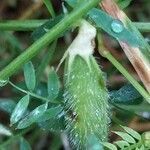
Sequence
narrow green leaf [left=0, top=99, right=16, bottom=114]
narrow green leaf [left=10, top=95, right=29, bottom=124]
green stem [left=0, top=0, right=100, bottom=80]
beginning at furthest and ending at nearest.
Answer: narrow green leaf [left=0, top=99, right=16, bottom=114]
narrow green leaf [left=10, top=95, right=29, bottom=124]
green stem [left=0, top=0, right=100, bottom=80]

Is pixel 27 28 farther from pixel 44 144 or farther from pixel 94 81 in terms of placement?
pixel 44 144

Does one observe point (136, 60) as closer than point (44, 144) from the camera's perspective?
Yes

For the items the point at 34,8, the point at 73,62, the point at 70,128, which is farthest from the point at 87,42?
the point at 34,8

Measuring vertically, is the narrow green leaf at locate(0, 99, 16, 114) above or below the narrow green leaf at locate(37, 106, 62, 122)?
above

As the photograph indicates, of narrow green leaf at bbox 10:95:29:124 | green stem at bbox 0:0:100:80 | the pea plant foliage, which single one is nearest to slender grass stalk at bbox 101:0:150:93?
the pea plant foliage

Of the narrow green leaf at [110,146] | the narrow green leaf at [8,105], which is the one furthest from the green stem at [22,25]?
the narrow green leaf at [110,146]

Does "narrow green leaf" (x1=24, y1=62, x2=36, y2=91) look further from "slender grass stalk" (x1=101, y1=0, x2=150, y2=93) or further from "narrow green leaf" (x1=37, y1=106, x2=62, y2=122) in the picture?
"slender grass stalk" (x1=101, y1=0, x2=150, y2=93)

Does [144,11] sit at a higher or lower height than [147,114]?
higher
